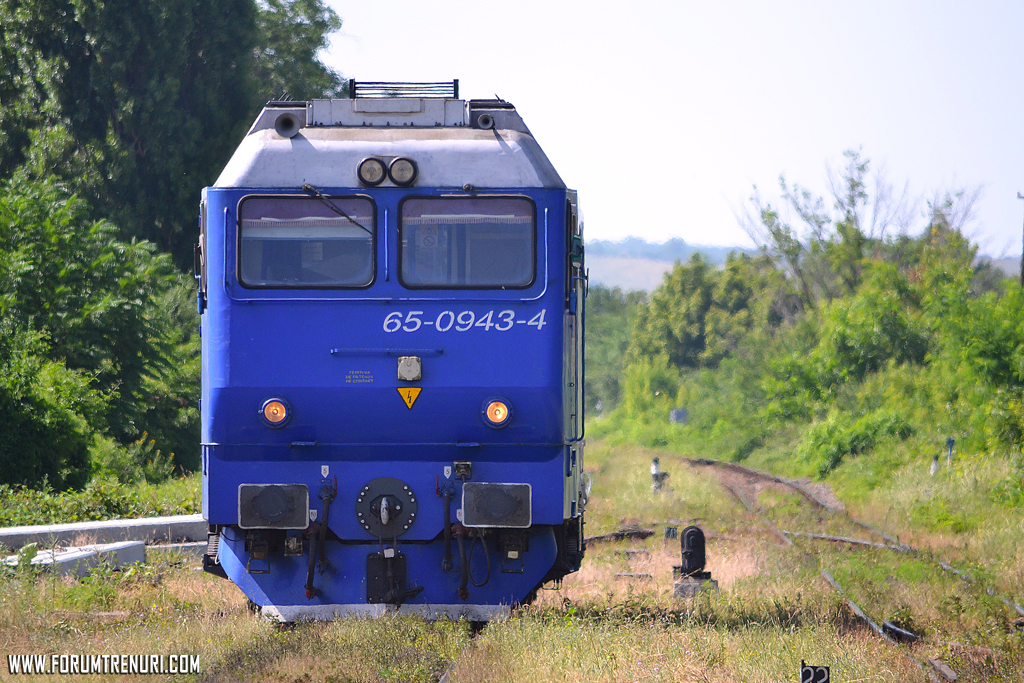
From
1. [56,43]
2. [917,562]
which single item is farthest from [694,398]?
[917,562]

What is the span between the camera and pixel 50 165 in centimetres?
2991

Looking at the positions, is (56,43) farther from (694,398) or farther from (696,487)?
(694,398)

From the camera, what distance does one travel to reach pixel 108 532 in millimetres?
11477

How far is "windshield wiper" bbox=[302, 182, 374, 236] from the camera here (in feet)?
24.3

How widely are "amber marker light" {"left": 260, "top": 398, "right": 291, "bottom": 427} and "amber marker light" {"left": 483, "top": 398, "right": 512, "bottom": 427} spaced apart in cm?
140

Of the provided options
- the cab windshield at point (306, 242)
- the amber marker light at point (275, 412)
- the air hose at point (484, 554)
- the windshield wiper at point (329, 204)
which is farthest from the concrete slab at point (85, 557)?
the windshield wiper at point (329, 204)

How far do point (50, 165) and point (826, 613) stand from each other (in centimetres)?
2709

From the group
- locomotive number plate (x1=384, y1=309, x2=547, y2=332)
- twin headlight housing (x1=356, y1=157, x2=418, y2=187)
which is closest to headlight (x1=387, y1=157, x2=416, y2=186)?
twin headlight housing (x1=356, y1=157, x2=418, y2=187)

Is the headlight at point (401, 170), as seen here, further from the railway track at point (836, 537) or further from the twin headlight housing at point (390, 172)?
the railway track at point (836, 537)

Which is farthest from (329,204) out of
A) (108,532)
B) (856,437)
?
(856,437)

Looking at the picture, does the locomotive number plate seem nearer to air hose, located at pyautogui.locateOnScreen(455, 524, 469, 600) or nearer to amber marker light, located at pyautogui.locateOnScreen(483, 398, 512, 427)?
amber marker light, located at pyautogui.locateOnScreen(483, 398, 512, 427)

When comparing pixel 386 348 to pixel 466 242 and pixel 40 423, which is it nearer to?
pixel 466 242

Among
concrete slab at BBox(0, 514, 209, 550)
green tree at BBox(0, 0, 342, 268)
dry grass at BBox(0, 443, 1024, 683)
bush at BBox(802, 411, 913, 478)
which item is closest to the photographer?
dry grass at BBox(0, 443, 1024, 683)

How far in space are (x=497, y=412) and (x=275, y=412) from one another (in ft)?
5.05
